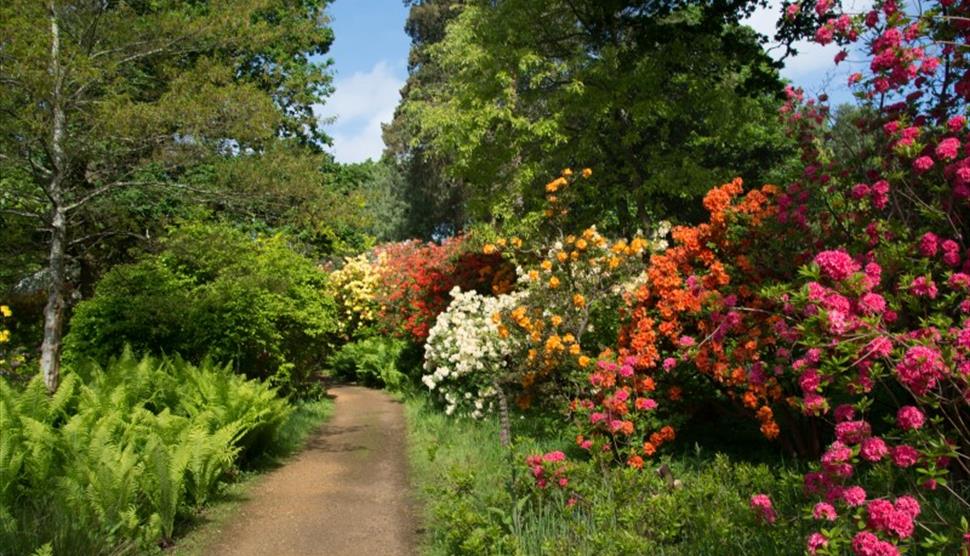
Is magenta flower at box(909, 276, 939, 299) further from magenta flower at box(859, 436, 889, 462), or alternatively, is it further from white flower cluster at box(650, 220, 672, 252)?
white flower cluster at box(650, 220, 672, 252)

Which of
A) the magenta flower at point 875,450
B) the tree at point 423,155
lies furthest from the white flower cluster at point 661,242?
the tree at point 423,155

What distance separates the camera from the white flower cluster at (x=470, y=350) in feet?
30.2

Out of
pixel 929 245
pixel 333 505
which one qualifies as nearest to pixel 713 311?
pixel 929 245

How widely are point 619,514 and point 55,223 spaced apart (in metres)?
7.06

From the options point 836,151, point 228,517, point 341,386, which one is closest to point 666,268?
point 836,151

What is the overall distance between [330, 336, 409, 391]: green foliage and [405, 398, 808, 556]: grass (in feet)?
29.6

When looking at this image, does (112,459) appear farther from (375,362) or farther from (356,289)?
(356,289)

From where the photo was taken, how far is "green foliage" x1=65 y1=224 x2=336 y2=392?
9.91 meters

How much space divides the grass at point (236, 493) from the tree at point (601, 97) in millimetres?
4327

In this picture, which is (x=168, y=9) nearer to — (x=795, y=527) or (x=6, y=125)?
(x=6, y=125)

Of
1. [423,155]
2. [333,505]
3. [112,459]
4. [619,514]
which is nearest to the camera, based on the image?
[619,514]

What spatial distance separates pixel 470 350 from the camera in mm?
9148

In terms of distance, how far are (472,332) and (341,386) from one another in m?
9.26

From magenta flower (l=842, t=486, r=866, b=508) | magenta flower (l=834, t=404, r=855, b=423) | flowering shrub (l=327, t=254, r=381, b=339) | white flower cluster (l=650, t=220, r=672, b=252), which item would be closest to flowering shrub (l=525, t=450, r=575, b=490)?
magenta flower (l=834, t=404, r=855, b=423)
